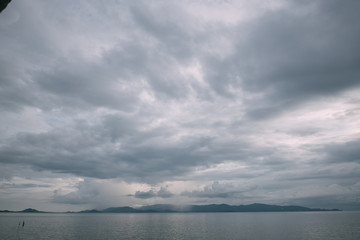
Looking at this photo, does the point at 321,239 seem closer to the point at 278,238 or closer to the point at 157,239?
the point at 278,238

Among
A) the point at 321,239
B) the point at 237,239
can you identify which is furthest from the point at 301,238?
the point at 237,239

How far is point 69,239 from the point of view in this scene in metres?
91.7

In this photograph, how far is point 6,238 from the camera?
9475cm

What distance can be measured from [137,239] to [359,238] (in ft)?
285

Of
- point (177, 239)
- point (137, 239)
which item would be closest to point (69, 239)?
point (137, 239)

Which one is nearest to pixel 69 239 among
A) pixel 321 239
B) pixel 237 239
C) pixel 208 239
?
pixel 208 239

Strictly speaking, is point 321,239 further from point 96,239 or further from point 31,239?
point 31,239

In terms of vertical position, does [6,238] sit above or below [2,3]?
below

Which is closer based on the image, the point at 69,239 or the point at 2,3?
the point at 2,3

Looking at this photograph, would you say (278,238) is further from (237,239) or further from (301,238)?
(237,239)

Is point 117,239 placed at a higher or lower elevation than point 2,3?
lower

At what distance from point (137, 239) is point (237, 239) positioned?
39056 millimetres

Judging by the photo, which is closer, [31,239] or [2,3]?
[2,3]

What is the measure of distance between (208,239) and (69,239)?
55102mm
